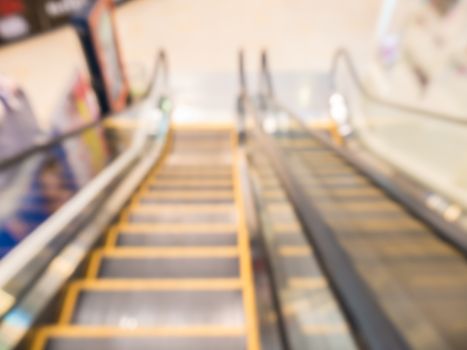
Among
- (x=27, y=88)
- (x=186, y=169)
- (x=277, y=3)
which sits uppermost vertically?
(x=277, y=3)

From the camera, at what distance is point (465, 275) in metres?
1.55

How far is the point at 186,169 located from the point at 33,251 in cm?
309

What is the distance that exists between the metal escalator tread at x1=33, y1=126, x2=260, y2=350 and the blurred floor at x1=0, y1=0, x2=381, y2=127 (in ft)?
12.8

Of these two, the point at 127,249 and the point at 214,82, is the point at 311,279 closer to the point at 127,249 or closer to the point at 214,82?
the point at 127,249

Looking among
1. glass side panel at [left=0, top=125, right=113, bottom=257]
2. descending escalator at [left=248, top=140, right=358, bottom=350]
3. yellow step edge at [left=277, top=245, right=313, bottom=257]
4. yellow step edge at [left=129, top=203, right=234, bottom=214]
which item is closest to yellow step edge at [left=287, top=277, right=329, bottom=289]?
descending escalator at [left=248, top=140, right=358, bottom=350]

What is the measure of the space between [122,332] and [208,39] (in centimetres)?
827

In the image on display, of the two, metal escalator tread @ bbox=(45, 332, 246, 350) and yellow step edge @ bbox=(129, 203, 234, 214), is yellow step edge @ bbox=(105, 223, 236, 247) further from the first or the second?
metal escalator tread @ bbox=(45, 332, 246, 350)

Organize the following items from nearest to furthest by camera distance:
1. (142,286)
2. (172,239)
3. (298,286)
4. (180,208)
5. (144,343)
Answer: (144,343) → (142,286) → (298,286) → (172,239) → (180,208)

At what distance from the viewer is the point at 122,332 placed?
1528 mm

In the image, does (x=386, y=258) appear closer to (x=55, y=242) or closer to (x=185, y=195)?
Result: (x=55, y=242)

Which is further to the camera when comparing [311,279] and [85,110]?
[85,110]

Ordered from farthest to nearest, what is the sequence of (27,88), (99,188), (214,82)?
(214,82)
(27,88)
(99,188)

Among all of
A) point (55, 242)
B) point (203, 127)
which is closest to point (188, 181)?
point (203, 127)

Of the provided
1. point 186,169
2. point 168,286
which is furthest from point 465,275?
point 186,169
